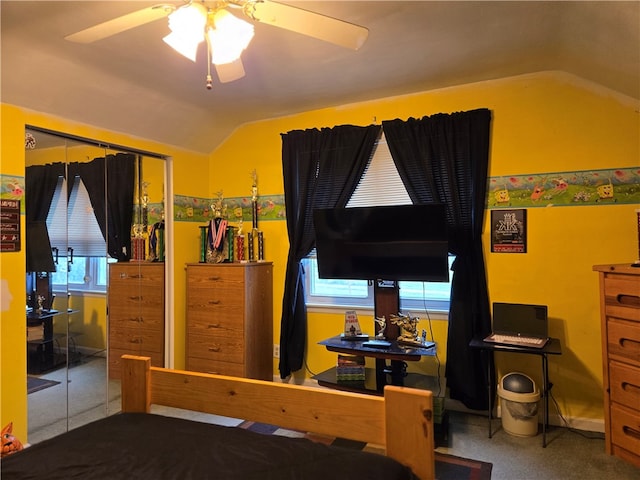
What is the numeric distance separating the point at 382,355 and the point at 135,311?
2.10m

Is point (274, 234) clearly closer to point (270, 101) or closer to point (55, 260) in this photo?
point (270, 101)

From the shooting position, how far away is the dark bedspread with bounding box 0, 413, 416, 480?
1.16 m

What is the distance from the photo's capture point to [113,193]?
328cm

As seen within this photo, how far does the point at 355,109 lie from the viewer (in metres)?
3.57

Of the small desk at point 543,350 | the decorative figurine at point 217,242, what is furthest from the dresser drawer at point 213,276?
the small desk at point 543,350

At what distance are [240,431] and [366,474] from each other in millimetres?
491

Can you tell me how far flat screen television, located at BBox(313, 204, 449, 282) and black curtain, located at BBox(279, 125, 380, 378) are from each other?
313 mm

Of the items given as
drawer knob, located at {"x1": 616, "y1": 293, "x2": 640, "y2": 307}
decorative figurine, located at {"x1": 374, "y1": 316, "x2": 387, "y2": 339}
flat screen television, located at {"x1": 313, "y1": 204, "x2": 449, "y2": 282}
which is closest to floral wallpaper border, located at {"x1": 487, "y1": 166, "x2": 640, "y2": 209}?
flat screen television, located at {"x1": 313, "y1": 204, "x2": 449, "y2": 282}

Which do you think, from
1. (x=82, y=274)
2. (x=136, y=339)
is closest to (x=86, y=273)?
(x=82, y=274)

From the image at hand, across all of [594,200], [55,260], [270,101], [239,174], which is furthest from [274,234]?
[594,200]

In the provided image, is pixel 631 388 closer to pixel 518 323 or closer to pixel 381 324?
pixel 518 323

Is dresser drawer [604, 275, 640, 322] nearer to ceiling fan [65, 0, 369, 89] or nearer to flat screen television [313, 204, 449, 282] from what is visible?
flat screen television [313, 204, 449, 282]

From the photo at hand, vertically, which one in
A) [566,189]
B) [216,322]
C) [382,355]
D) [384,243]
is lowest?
[382,355]

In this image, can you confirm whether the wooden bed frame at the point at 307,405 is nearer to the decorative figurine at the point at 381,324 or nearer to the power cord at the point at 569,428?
the decorative figurine at the point at 381,324
